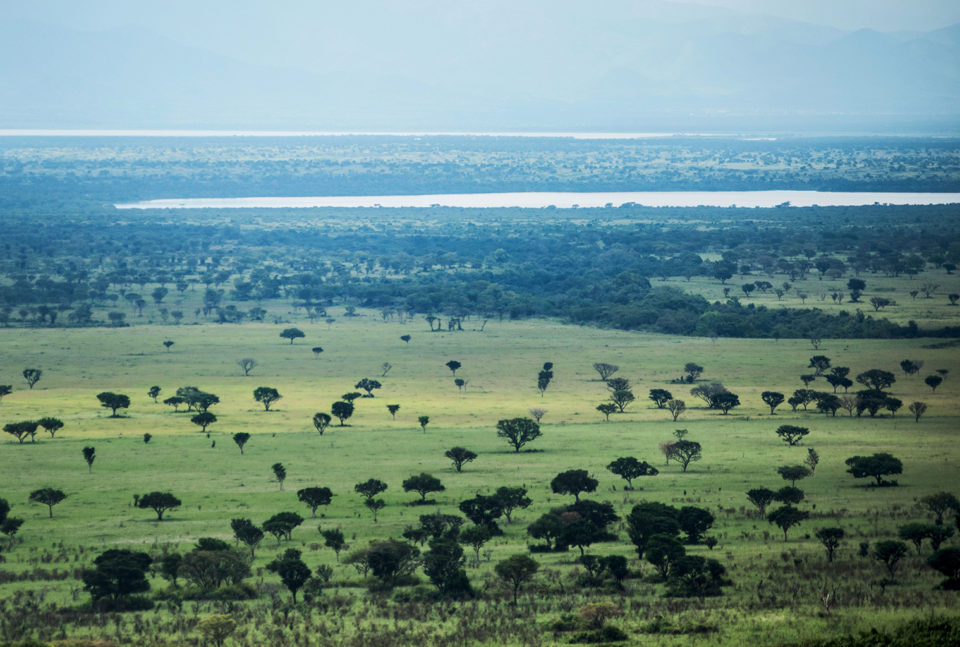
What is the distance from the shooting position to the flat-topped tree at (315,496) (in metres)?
50.6

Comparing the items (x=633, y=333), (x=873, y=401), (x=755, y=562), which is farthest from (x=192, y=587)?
(x=633, y=333)

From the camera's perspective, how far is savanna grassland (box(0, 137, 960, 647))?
36.9 m

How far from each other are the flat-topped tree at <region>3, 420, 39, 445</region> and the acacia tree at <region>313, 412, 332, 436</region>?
51.0 feet

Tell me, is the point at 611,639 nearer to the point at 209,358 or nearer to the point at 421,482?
the point at 421,482

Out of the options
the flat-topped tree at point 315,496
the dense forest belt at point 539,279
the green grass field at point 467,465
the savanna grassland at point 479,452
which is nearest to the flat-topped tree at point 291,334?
the savanna grassland at point 479,452

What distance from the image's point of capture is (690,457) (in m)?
59.6

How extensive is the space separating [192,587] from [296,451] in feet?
80.8

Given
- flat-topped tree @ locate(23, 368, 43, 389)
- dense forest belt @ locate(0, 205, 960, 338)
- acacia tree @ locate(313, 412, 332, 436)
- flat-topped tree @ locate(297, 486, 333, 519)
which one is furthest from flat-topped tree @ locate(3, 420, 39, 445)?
dense forest belt @ locate(0, 205, 960, 338)

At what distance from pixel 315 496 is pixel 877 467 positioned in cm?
2527

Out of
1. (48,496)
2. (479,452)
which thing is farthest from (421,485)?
(48,496)

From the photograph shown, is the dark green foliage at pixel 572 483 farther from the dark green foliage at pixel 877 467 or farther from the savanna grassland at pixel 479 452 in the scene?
the dark green foliage at pixel 877 467

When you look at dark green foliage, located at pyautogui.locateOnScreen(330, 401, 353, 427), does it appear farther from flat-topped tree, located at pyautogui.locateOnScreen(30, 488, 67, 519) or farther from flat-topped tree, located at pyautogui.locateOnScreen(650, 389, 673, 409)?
flat-topped tree, located at pyautogui.locateOnScreen(30, 488, 67, 519)

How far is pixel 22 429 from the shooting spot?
221ft

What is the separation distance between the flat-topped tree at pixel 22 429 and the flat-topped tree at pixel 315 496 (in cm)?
2368
